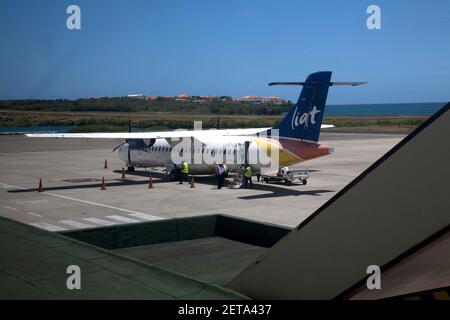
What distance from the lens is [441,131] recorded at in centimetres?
429

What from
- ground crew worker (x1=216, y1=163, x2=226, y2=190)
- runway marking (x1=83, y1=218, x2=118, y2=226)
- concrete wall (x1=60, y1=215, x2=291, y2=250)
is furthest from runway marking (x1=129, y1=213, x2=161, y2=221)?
concrete wall (x1=60, y1=215, x2=291, y2=250)

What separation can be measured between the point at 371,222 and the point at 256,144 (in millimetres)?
28480

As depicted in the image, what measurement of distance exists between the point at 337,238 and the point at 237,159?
28877 mm

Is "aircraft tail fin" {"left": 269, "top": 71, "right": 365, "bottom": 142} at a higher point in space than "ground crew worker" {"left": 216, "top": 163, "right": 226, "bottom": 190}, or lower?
higher

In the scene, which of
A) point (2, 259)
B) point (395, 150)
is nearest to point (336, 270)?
point (395, 150)

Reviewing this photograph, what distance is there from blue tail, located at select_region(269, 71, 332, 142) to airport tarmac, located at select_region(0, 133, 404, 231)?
3.11 m

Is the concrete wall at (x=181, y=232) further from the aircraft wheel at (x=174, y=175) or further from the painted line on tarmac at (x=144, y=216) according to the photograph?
the aircraft wheel at (x=174, y=175)

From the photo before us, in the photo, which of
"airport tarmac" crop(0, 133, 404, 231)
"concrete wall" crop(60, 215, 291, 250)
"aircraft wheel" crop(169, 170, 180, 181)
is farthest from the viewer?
"aircraft wheel" crop(169, 170, 180, 181)

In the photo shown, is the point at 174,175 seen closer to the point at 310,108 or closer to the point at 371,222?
the point at 310,108

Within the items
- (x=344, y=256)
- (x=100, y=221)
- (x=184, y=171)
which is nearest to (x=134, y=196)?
(x=184, y=171)

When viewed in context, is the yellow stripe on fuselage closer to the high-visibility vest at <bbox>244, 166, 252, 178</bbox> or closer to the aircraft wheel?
the high-visibility vest at <bbox>244, 166, 252, 178</bbox>

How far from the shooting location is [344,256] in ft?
16.7

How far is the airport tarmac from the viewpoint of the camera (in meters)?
24.4

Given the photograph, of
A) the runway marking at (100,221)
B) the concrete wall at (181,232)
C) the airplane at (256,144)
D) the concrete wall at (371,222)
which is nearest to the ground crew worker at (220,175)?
the airplane at (256,144)
